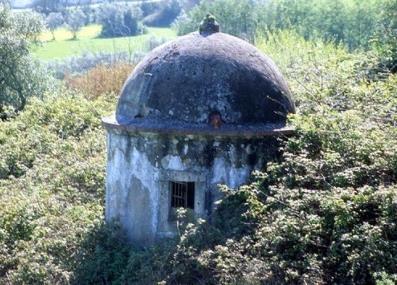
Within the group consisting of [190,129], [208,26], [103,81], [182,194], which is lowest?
[103,81]

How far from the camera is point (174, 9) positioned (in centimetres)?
6531

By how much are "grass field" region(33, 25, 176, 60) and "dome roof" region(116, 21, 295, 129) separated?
83.1 feet

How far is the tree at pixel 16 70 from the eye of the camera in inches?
942

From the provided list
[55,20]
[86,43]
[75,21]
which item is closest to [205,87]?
[86,43]

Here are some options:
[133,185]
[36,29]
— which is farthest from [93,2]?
[133,185]

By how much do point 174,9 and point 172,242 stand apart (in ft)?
185

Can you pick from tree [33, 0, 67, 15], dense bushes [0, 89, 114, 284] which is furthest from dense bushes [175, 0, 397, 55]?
tree [33, 0, 67, 15]

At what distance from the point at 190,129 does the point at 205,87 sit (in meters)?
0.67

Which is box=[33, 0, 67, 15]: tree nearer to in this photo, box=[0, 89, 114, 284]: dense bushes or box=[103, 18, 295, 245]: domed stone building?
box=[0, 89, 114, 284]: dense bushes

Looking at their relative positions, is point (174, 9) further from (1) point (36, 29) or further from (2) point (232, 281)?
(2) point (232, 281)

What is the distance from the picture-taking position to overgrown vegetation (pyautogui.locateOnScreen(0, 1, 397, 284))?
858 centimetres

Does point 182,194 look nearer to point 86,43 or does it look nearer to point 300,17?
point 300,17

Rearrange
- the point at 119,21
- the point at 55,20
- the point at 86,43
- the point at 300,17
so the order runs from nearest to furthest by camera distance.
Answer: the point at 300,17 → the point at 86,43 → the point at 119,21 → the point at 55,20

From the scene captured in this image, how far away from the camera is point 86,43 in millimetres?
46125
